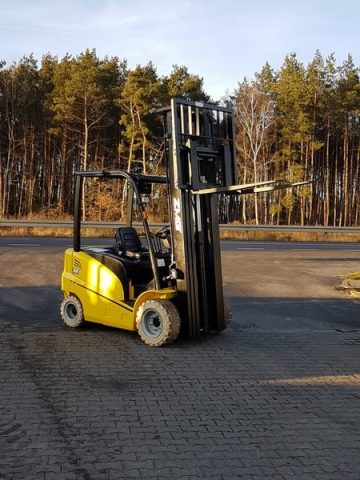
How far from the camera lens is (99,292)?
7.65m

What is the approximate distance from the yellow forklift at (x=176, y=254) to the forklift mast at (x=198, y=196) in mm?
13

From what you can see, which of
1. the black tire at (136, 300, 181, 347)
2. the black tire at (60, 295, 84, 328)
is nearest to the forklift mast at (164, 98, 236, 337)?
the black tire at (136, 300, 181, 347)

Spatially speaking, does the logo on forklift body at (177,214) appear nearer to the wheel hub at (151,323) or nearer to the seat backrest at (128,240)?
the seat backrest at (128,240)

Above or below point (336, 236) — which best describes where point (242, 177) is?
above

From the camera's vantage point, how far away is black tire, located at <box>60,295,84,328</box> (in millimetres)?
7980

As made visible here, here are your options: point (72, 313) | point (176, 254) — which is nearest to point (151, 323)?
point (176, 254)

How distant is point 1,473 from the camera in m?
3.53

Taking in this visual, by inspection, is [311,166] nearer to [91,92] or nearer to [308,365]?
[91,92]

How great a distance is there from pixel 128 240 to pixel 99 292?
87 cm

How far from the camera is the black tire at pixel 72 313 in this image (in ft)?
26.2

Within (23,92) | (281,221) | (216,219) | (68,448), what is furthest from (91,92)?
(68,448)

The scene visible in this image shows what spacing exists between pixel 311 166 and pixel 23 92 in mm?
26417

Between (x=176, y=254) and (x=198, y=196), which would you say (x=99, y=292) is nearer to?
(x=176, y=254)

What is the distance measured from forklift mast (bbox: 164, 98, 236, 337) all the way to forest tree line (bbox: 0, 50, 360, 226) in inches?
1342
